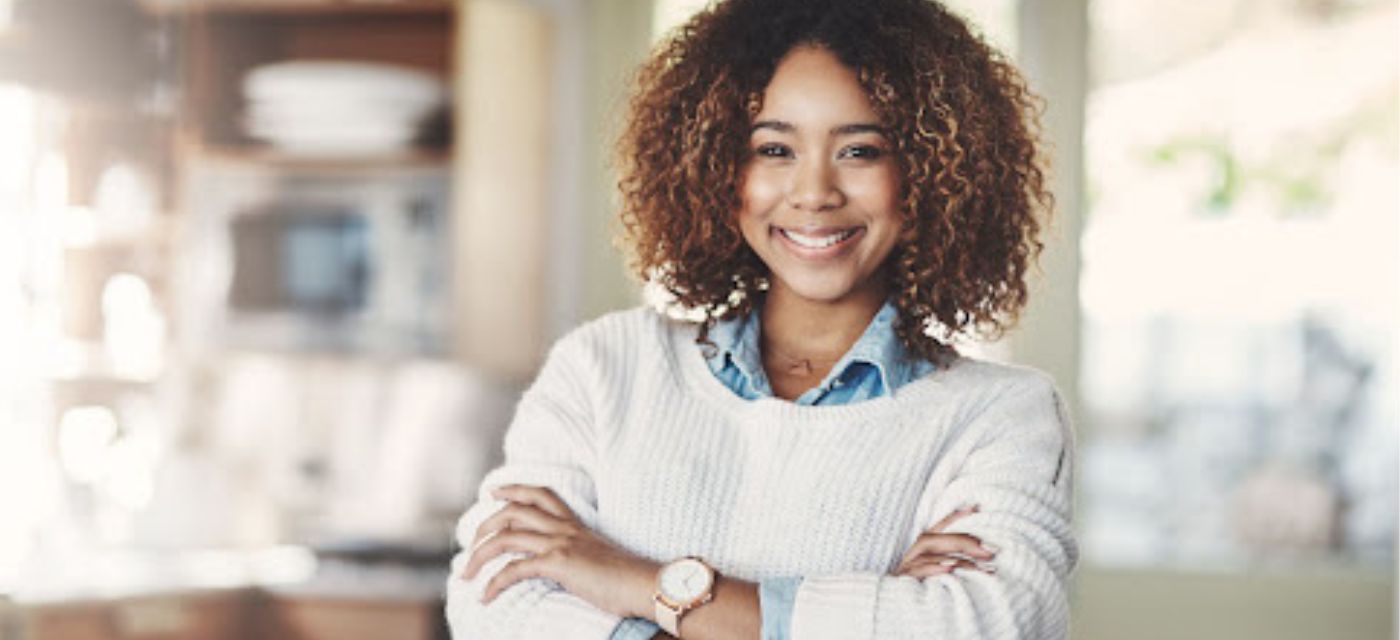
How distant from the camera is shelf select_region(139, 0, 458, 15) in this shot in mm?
3438

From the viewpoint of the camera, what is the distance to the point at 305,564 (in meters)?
3.34

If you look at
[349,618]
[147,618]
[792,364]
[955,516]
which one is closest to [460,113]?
[349,618]

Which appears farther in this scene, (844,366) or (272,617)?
(272,617)

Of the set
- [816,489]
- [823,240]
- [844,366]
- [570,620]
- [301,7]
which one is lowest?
[570,620]

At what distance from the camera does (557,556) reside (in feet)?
4.85

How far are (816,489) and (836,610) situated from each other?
0.43ft

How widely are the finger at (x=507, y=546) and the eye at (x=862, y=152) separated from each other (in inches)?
17.1

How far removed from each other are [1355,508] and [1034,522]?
260 centimetres

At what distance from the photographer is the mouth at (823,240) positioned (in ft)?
4.86

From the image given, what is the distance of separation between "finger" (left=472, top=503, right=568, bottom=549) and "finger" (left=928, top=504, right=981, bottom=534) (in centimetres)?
33

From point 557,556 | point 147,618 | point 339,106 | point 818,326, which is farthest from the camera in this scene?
point 339,106

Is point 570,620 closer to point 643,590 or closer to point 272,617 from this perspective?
point 643,590

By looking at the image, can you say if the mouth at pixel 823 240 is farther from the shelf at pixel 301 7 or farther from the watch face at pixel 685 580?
the shelf at pixel 301 7

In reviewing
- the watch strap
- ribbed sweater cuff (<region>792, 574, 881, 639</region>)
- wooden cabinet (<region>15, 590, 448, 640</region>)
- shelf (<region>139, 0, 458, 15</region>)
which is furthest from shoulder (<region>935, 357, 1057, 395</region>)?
shelf (<region>139, 0, 458, 15</region>)
